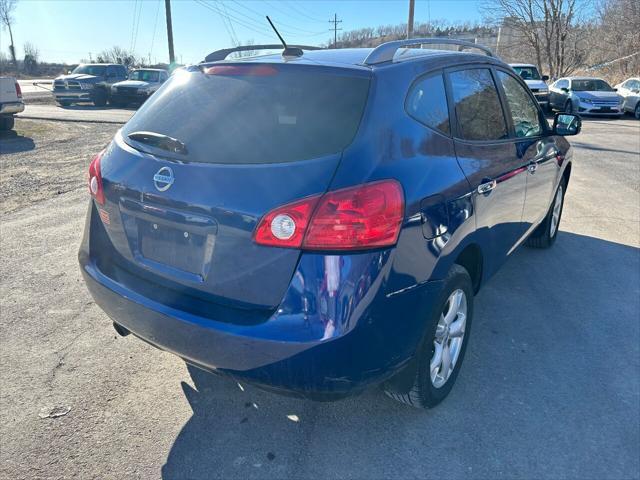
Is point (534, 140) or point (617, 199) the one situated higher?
point (534, 140)

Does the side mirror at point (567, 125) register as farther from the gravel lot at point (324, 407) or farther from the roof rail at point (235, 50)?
the roof rail at point (235, 50)

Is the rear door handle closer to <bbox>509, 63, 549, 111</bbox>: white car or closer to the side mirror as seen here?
the side mirror

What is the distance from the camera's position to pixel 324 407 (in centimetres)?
282

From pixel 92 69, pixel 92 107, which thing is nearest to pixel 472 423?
pixel 92 107

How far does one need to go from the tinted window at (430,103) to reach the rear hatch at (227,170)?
30 cm

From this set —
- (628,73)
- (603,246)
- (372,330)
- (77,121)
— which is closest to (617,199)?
(603,246)

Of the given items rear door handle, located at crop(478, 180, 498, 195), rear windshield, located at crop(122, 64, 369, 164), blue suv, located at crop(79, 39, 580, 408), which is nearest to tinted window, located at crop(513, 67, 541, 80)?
rear door handle, located at crop(478, 180, 498, 195)

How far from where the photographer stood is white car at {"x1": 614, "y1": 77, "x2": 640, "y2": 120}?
2098 centimetres

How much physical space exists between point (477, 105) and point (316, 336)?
1986mm

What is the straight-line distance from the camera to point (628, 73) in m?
34.0

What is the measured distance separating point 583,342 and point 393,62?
2.41 metres

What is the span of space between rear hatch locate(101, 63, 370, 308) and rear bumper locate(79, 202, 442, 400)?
0.36 feet

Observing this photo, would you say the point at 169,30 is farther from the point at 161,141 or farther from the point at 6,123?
the point at 161,141

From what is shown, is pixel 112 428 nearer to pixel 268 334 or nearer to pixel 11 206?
pixel 268 334
